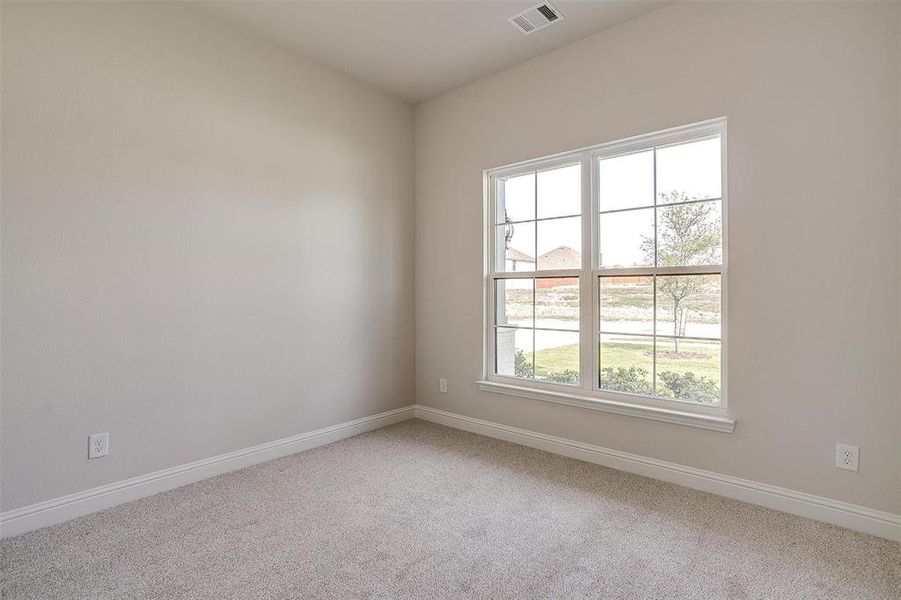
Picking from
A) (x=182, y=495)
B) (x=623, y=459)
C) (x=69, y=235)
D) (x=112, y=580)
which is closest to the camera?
(x=112, y=580)

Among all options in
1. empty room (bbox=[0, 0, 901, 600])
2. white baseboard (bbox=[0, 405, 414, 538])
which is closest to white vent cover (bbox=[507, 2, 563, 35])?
empty room (bbox=[0, 0, 901, 600])

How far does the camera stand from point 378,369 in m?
3.78

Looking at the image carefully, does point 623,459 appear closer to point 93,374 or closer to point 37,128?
point 93,374

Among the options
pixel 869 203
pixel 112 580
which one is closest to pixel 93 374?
pixel 112 580

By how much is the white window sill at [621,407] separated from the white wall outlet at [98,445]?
7.91 feet

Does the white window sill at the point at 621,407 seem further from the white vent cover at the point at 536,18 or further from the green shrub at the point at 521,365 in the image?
the white vent cover at the point at 536,18

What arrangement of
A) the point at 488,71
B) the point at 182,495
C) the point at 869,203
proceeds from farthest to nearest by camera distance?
the point at 488,71 < the point at 182,495 < the point at 869,203

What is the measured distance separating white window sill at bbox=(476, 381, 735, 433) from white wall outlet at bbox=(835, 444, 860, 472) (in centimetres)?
44

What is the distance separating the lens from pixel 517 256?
3.49 meters

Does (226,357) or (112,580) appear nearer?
(112,580)

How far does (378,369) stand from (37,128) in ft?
8.48

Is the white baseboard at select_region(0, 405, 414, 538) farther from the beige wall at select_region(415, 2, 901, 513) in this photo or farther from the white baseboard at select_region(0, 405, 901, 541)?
the beige wall at select_region(415, 2, 901, 513)

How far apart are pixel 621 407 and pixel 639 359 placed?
33 centimetres

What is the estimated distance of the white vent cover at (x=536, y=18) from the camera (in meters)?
2.66
